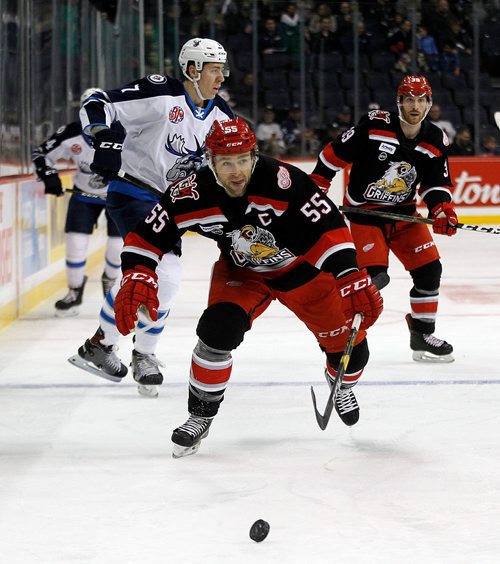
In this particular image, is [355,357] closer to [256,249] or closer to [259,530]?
[256,249]

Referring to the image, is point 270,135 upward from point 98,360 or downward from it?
upward

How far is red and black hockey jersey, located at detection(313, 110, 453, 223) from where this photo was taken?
428cm

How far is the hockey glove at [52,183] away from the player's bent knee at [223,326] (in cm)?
264

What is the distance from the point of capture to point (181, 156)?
3.73 metres

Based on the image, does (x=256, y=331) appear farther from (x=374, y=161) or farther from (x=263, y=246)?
(x=263, y=246)

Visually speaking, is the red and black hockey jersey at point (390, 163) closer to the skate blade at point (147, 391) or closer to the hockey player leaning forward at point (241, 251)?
the skate blade at point (147, 391)

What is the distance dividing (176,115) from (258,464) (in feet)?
4.43

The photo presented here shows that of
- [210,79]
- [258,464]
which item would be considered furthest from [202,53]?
[258,464]

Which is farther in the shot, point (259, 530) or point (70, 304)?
point (70, 304)

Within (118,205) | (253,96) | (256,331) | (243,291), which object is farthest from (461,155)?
(243,291)

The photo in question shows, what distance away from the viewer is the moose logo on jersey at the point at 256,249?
281 centimetres

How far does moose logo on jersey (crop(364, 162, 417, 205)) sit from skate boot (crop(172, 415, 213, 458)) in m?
1.69

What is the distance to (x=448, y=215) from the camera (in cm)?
421

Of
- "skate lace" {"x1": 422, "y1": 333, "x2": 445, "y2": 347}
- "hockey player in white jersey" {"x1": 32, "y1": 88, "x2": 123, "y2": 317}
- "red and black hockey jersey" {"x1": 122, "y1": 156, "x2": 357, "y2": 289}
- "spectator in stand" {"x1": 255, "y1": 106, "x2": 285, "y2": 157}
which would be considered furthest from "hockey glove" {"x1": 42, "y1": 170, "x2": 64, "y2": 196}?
"spectator in stand" {"x1": 255, "y1": 106, "x2": 285, "y2": 157}
